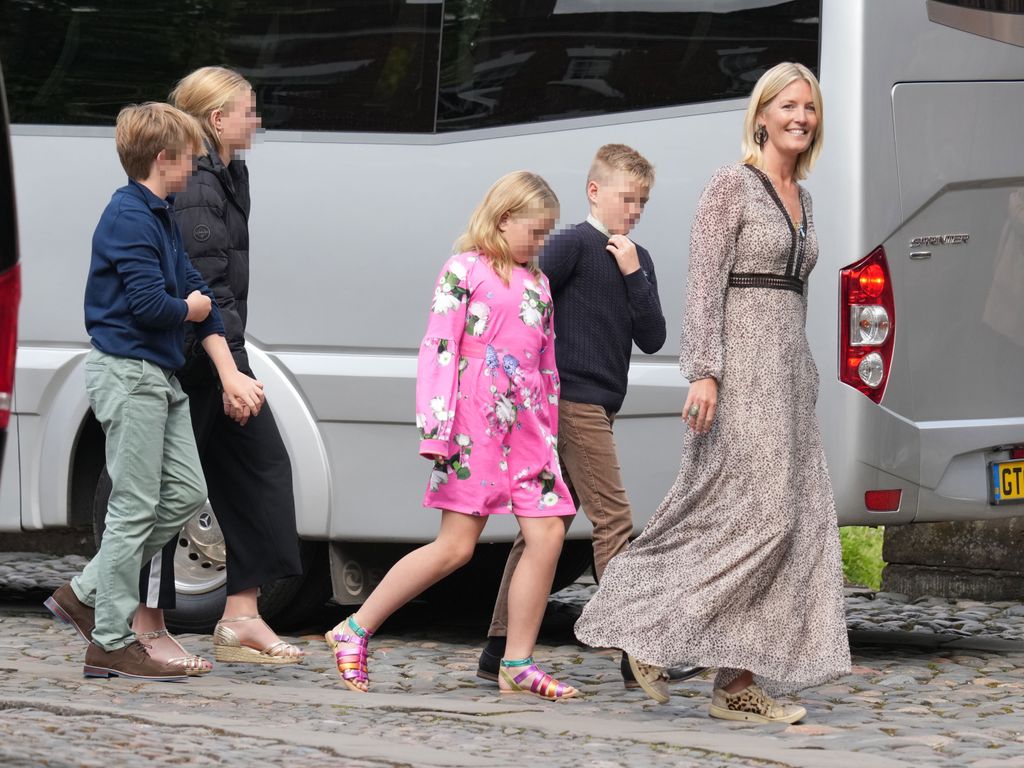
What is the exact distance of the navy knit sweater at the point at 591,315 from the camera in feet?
19.5

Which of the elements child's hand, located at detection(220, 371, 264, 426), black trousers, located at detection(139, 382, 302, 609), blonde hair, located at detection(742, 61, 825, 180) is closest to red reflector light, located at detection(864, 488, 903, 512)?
blonde hair, located at detection(742, 61, 825, 180)

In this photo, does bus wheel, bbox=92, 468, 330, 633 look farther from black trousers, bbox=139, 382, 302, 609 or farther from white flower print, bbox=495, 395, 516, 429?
white flower print, bbox=495, 395, 516, 429

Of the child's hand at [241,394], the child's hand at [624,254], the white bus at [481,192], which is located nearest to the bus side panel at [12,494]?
the white bus at [481,192]

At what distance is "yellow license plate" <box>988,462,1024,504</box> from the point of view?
6422 mm

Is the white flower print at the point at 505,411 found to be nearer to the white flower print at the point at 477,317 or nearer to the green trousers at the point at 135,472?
the white flower print at the point at 477,317

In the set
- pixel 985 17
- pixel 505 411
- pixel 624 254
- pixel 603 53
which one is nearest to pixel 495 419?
pixel 505 411

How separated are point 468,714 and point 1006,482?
2.16m

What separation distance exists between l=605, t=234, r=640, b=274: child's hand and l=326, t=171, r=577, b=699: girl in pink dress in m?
0.30

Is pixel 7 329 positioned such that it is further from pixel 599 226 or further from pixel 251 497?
pixel 599 226

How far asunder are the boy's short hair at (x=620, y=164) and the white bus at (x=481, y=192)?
0.38 meters

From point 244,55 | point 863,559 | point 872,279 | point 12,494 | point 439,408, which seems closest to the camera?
point 439,408

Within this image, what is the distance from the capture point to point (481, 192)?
648 cm

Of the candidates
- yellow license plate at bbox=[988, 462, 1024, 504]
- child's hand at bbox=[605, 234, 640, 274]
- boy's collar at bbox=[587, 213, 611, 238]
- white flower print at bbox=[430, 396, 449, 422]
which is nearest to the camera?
white flower print at bbox=[430, 396, 449, 422]

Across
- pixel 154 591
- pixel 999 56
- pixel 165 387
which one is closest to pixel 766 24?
pixel 999 56
